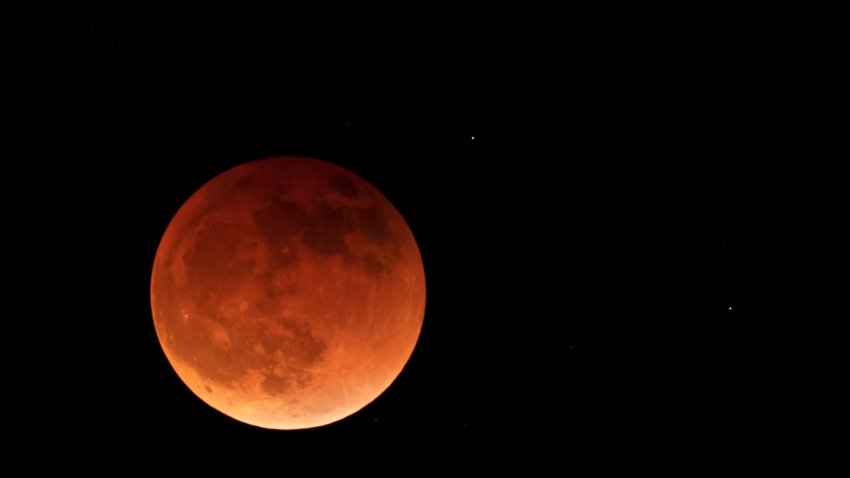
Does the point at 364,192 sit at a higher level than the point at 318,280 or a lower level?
higher

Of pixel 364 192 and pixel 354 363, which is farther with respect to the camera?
pixel 364 192

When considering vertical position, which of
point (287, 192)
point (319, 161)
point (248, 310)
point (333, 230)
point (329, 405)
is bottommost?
point (329, 405)

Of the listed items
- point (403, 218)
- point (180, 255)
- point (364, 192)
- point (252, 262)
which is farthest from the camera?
point (403, 218)

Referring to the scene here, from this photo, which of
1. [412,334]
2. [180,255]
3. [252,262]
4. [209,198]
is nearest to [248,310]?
[252,262]

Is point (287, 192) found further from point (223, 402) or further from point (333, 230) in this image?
point (223, 402)

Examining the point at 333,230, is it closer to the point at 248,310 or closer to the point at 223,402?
the point at 248,310

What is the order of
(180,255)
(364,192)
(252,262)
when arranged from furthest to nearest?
(364,192)
(180,255)
(252,262)
